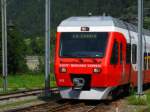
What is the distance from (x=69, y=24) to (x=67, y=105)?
10.2 feet

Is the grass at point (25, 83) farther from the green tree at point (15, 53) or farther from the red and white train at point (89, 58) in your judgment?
the green tree at point (15, 53)

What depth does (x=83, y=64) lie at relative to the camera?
19047mm

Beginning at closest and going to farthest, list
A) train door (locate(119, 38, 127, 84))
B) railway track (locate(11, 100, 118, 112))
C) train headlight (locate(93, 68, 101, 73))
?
railway track (locate(11, 100, 118, 112)), train headlight (locate(93, 68, 101, 73)), train door (locate(119, 38, 127, 84))

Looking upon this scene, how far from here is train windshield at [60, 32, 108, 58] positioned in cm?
1923

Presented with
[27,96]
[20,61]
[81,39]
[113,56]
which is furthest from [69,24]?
[20,61]

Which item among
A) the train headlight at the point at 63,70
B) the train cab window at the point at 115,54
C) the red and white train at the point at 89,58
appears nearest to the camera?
the red and white train at the point at 89,58

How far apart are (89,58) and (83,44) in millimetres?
653

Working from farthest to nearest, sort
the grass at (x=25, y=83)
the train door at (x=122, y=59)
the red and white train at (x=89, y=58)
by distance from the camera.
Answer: the grass at (x=25, y=83)
the train door at (x=122, y=59)
the red and white train at (x=89, y=58)

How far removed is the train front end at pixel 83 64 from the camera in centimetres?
1897

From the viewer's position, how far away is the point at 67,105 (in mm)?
19125

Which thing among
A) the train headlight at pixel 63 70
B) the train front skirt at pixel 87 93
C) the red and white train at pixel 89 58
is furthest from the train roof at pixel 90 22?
the train front skirt at pixel 87 93

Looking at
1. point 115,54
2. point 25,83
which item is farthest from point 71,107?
point 25,83

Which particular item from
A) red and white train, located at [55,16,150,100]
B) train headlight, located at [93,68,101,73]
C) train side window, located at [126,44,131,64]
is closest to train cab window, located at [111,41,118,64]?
red and white train, located at [55,16,150,100]

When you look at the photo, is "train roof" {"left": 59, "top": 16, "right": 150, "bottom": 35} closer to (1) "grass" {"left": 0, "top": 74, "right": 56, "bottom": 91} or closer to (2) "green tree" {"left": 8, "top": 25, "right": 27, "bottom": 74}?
(1) "grass" {"left": 0, "top": 74, "right": 56, "bottom": 91}
